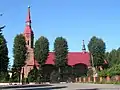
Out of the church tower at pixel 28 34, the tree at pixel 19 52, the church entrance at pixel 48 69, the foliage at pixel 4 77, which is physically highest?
the church tower at pixel 28 34

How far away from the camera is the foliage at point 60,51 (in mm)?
105062

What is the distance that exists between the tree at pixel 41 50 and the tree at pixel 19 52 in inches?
213

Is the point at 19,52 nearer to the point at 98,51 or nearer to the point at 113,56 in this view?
the point at 98,51

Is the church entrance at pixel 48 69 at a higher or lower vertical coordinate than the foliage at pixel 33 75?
higher

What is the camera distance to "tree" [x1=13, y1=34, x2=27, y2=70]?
98.5 metres

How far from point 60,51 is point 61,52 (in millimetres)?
435

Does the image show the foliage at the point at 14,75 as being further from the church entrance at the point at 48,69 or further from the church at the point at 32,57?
the church entrance at the point at 48,69

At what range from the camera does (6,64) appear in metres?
92.1

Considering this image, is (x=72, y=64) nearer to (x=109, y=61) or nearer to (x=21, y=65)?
(x=109, y=61)

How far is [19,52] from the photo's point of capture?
98.9 meters

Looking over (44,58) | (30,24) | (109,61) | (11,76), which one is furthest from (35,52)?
(109,61)

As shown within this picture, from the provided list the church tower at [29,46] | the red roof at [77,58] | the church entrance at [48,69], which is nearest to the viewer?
the church tower at [29,46]

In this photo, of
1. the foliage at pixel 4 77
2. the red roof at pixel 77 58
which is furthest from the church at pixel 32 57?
the foliage at pixel 4 77

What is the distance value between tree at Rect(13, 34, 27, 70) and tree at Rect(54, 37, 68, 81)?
10974mm
